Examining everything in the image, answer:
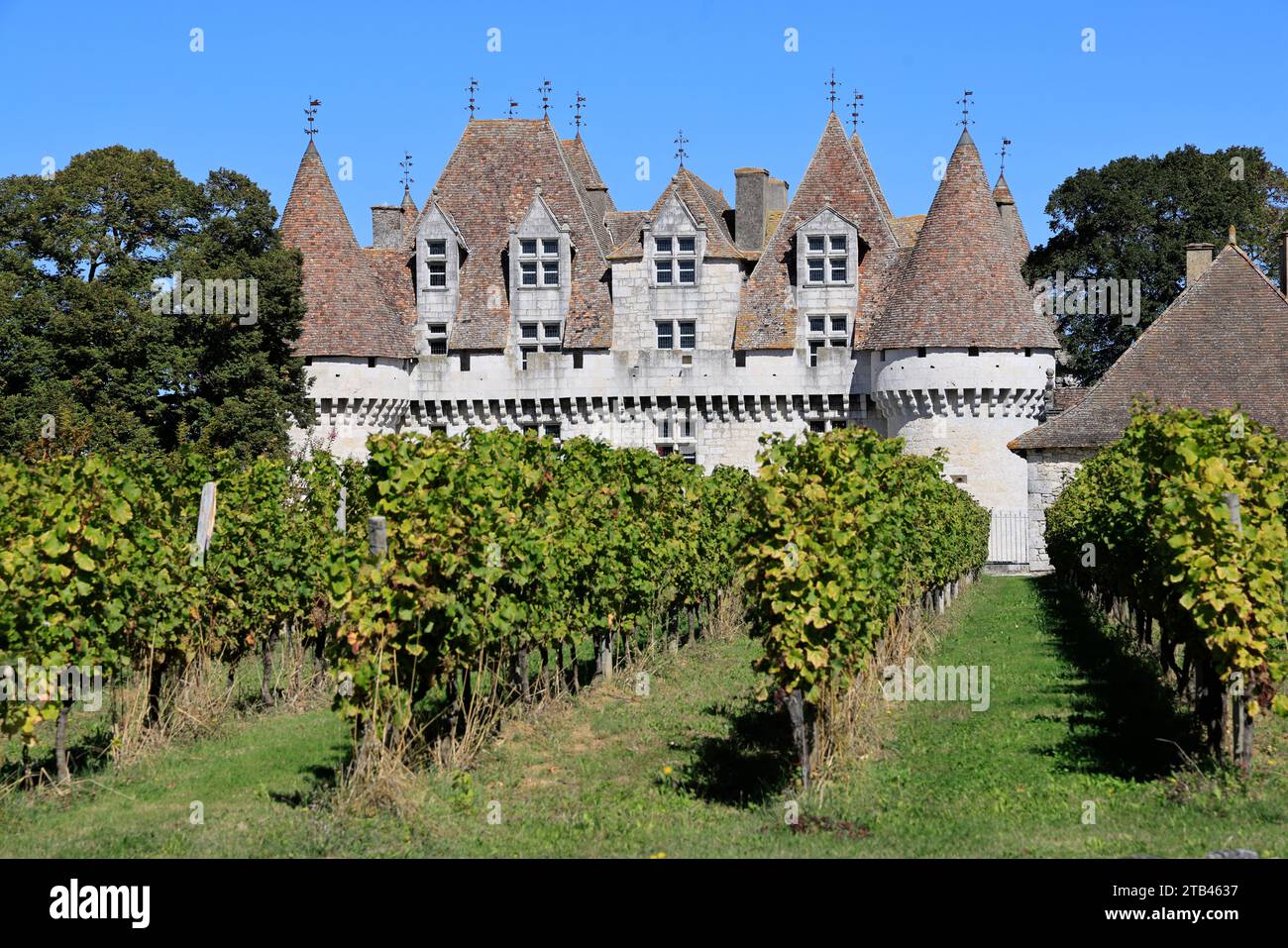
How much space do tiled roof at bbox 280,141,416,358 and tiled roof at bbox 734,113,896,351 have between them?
9.23 metres

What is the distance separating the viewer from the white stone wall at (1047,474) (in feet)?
113

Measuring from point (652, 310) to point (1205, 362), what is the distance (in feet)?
46.5

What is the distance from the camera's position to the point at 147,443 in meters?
34.8

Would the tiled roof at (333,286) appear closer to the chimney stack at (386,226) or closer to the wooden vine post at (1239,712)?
the chimney stack at (386,226)

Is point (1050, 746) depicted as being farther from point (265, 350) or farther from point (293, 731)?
point (265, 350)

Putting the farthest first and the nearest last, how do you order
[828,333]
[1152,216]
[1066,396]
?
[1152,216]
[1066,396]
[828,333]

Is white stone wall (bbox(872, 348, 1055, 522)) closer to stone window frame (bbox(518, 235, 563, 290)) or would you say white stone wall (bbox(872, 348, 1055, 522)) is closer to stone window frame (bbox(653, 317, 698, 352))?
stone window frame (bbox(653, 317, 698, 352))

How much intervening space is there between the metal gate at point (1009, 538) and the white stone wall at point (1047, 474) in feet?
4.96

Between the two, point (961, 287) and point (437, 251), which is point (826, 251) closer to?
point (961, 287)

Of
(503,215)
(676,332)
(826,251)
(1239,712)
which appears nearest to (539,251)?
(503,215)

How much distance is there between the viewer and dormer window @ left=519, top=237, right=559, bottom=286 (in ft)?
139

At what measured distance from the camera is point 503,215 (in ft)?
144

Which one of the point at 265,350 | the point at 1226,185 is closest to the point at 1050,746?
the point at 265,350

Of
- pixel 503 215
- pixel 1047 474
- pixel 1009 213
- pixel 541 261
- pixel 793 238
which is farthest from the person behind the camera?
pixel 1009 213
